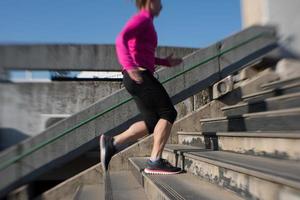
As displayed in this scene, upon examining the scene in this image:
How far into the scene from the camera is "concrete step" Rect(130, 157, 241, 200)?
93.7 inches

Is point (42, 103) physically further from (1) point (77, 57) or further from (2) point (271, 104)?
(2) point (271, 104)

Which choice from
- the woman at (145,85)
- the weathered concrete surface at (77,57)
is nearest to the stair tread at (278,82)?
the woman at (145,85)

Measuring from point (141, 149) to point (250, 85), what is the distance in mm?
1632

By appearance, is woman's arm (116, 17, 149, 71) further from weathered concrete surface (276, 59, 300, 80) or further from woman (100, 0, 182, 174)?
weathered concrete surface (276, 59, 300, 80)

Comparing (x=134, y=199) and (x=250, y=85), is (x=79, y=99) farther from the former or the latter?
(x=134, y=199)

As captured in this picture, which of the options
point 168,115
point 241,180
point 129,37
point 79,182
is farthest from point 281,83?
point 79,182

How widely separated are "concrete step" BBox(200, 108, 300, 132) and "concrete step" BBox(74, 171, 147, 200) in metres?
1.04

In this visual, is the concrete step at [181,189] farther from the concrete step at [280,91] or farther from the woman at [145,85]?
the concrete step at [280,91]

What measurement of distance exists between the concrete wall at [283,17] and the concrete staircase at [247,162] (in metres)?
1.15

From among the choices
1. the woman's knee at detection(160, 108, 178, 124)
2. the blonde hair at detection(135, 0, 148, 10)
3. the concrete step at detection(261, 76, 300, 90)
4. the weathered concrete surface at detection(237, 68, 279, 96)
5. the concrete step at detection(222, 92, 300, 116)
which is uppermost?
the blonde hair at detection(135, 0, 148, 10)

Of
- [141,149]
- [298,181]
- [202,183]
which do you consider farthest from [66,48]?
[298,181]

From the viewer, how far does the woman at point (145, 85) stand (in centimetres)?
325

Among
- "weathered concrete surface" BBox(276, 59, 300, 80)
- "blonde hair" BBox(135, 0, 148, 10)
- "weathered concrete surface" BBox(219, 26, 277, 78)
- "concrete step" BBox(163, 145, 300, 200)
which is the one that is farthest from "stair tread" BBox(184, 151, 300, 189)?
"weathered concrete surface" BBox(219, 26, 277, 78)

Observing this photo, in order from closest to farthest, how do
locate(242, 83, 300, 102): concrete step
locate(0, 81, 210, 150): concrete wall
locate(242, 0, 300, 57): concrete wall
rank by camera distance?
locate(242, 83, 300, 102): concrete step, locate(242, 0, 300, 57): concrete wall, locate(0, 81, 210, 150): concrete wall
